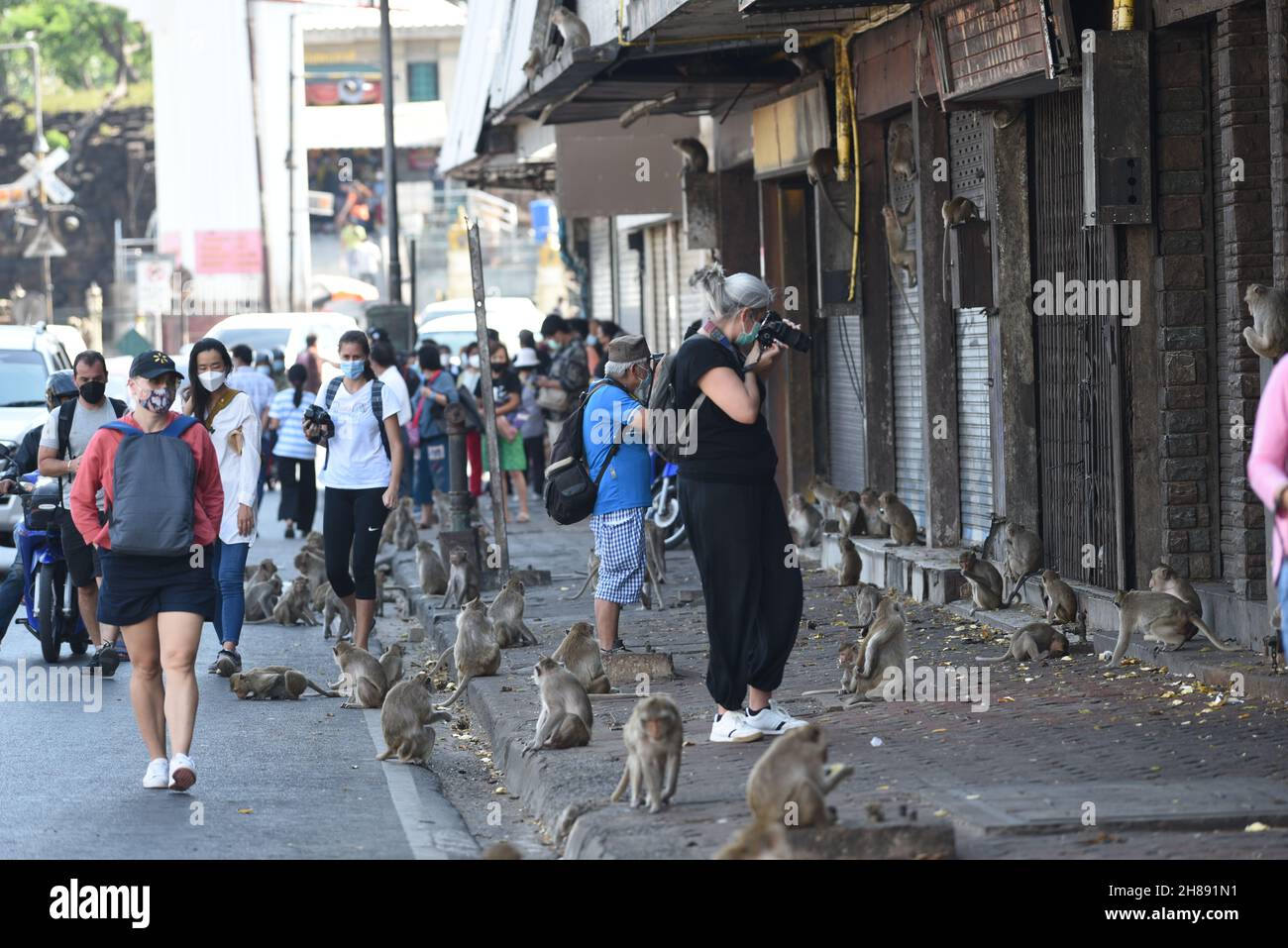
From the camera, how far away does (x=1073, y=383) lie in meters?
11.5

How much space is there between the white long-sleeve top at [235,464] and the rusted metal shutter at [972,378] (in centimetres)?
484

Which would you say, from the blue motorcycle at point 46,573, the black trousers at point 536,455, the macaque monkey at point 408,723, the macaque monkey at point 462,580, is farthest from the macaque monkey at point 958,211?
the black trousers at point 536,455

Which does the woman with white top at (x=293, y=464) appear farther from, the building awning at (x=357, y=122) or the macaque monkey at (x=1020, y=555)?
the building awning at (x=357, y=122)

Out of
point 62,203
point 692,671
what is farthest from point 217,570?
point 62,203

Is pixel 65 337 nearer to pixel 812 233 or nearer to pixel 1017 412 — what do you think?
pixel 812 233

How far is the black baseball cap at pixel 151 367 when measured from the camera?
812 centimetres

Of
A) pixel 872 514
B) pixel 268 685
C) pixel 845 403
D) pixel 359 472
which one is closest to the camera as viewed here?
pixel 268 685

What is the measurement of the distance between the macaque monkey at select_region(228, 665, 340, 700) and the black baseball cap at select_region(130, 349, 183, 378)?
116 inches

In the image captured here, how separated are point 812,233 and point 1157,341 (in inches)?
305

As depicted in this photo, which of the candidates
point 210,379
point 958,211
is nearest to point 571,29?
point 958,211

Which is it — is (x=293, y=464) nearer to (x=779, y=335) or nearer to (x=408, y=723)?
(x=408, y=723)

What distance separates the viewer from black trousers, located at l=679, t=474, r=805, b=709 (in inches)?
316

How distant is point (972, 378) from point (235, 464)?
523 cm


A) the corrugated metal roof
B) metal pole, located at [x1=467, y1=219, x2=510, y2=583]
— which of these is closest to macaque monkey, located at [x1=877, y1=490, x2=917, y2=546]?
metal pole, located at [x1=467, y1=219, x2=510, y2=583]
